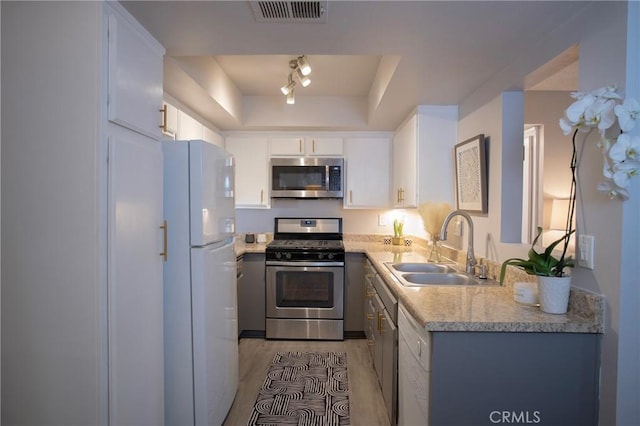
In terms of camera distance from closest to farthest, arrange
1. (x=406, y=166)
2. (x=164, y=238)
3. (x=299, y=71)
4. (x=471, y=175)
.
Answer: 1. (x=164, y=238)
2. (x=471, y=175)
3. (x=299, y=71)
4. (x=406, y=166)

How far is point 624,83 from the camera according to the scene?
111 cm

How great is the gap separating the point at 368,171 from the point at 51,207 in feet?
9.41

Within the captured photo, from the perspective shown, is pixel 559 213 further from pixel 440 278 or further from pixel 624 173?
pixel 624 173

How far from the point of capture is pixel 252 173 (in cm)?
361

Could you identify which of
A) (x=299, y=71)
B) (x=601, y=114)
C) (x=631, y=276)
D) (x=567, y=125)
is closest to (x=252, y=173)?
(x=299, y=71)

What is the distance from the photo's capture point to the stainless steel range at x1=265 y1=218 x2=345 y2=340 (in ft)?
10.6

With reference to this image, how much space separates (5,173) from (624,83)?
7.25 feet

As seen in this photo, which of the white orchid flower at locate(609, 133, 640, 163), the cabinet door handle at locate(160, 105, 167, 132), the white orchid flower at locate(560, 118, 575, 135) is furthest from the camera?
the cabinet door handle at locate(160, 105, 167, 132)

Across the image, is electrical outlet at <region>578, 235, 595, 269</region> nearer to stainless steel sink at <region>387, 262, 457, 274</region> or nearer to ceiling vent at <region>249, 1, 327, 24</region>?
stainless steel sink at <region>387, 262, 457, 274</region>

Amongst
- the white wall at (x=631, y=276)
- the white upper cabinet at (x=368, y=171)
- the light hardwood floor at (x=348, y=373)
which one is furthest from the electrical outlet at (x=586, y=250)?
the white upper cabinet at (x=368, y=171)

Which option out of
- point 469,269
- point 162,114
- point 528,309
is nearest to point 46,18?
point 162,114

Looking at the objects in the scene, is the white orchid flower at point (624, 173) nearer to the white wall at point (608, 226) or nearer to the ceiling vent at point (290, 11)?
the white wall at point (608, 226)

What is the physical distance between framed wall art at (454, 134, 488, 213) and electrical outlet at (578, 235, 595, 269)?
0.79 m

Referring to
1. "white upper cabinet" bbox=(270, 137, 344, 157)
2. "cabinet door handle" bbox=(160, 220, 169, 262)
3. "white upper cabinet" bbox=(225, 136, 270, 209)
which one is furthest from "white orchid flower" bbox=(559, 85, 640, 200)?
"white upper cabinet" bbox=(225, 136, 270, 209)
